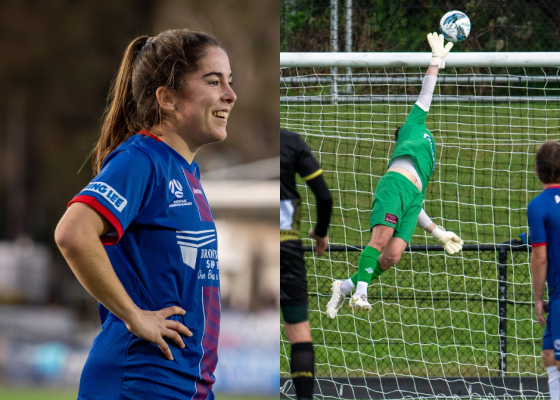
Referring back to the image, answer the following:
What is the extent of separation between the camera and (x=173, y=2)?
148 centimetres

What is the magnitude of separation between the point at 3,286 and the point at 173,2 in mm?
841

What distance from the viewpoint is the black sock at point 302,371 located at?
253cm

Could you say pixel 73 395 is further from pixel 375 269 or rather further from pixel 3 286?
pixel 375 269

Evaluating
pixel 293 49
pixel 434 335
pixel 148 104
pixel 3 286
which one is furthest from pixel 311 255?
pixel 148 104

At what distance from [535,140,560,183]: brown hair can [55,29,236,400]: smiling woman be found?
2363 mm

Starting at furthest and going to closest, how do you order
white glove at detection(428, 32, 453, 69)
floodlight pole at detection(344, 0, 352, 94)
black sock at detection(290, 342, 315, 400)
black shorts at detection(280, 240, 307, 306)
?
1. floodlight pole at detection(344, 0, 352, 94)
2. white glove at detection(428, 32, 453, 69)
3. black sock at detection(290, 342, 315, 400)
4. black shorts at detection(280, 240, 307, 306)

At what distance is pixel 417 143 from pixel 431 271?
2868 mm

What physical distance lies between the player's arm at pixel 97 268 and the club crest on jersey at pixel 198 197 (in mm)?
176

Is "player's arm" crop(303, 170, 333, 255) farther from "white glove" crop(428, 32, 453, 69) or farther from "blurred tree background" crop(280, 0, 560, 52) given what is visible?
"blurred tree background" crop(280, 0, 560, 52)

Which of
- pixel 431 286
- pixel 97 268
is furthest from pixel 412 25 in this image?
pixel 97 268

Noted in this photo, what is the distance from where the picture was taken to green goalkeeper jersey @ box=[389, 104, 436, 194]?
3621mm

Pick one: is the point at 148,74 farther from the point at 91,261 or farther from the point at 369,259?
the point at 369,259

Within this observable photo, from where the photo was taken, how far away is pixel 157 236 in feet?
3.43

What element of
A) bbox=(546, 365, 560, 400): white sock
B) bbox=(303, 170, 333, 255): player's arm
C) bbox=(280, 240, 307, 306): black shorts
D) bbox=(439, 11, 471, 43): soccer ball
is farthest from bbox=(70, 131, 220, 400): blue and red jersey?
bbox=(439, 11, 471, 43): soccer ball
